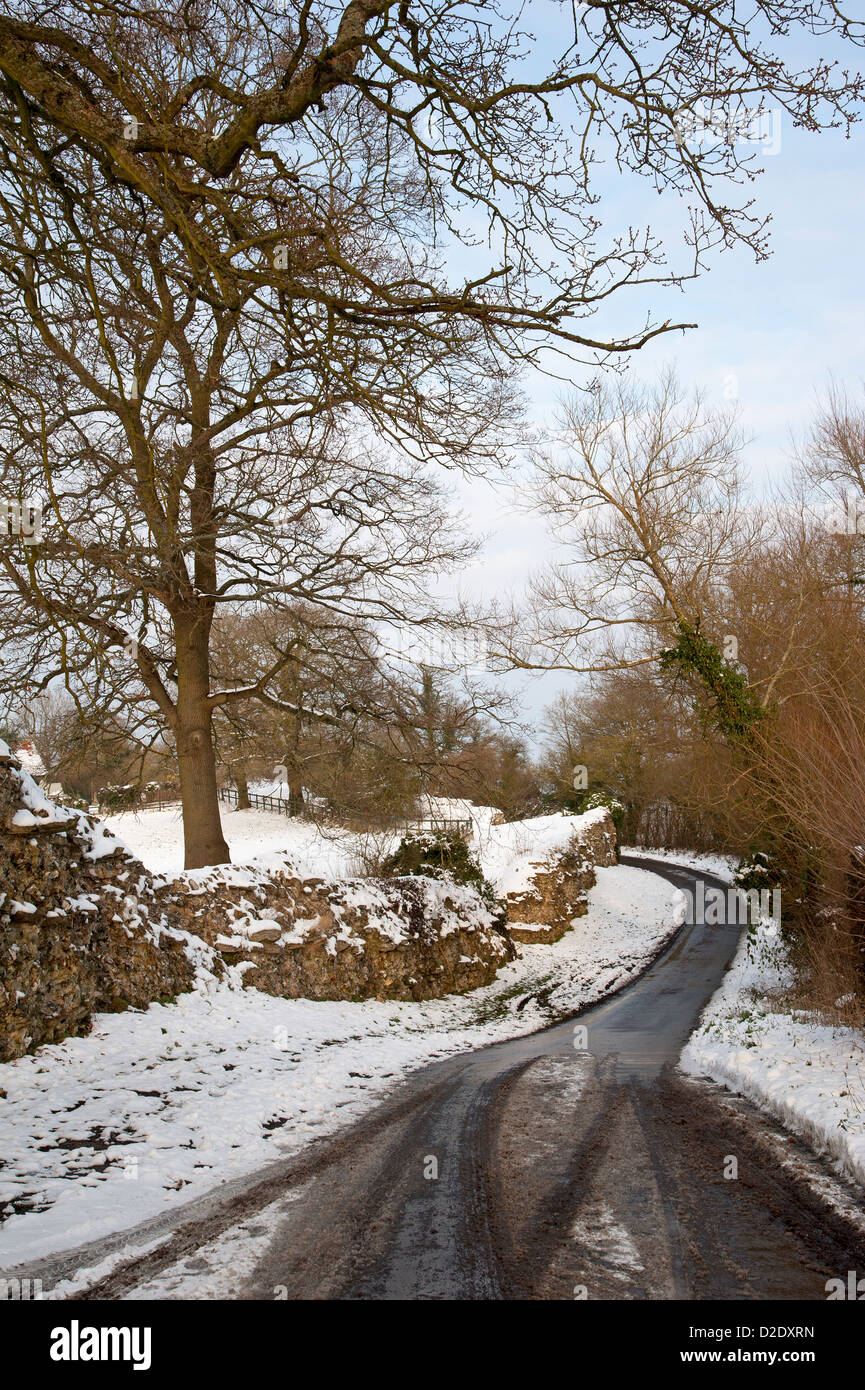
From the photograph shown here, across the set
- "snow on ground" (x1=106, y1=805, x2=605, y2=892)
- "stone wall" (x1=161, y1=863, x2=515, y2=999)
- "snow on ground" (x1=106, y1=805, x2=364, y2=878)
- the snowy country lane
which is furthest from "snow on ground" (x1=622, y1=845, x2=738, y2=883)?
the snowy country lane

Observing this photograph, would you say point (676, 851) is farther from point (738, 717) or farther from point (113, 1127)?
point (113, 1127)

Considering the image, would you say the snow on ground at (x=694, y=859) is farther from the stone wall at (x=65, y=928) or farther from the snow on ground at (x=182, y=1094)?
the stone wall at (x=65, y=928)

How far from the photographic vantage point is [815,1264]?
12.4 ft

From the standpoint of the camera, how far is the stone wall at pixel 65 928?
694 centimetres

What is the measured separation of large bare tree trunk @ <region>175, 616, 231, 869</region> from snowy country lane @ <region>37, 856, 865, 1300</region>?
6.01m

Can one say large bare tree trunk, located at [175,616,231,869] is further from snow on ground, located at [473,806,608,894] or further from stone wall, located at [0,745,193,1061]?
snow on ground, located at [473,806,608,894]

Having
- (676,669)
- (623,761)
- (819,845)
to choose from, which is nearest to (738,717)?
(676,669)

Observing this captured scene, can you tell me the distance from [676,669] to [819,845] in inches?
287

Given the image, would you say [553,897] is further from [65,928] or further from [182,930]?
[65,928]

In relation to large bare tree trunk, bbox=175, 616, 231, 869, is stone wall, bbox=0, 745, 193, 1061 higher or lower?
lower

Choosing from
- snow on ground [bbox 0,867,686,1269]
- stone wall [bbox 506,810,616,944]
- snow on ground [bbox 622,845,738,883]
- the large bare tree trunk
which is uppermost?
the large bare tree trunk

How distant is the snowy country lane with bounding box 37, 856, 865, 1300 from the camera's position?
11.9 feet

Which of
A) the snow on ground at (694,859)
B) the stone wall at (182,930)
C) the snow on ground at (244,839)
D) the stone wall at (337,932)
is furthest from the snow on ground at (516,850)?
the snow on ground at (694,859)

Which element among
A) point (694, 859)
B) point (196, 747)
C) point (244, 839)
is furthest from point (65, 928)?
point (694, 859)
